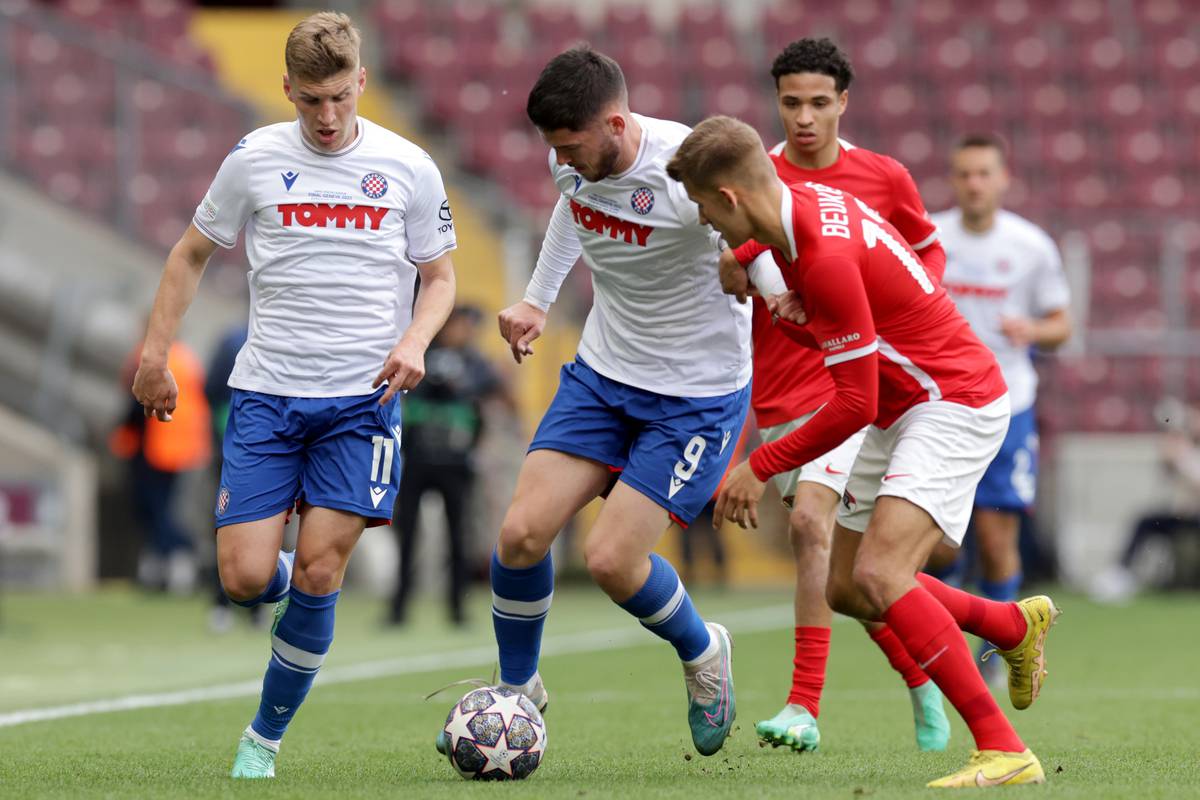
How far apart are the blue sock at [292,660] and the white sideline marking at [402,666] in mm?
1847

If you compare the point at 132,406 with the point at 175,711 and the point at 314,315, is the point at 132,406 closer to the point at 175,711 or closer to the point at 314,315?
the point at 175,711

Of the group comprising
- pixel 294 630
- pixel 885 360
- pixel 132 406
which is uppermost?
pixel 885 360

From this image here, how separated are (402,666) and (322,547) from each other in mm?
4340

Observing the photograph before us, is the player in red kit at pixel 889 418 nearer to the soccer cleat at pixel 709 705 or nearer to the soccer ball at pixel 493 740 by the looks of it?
the soccer cleat at pixel 709 705

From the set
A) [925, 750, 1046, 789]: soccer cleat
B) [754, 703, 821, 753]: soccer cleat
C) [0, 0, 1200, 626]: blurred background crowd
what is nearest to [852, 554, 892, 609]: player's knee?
[925, 750, 1046, 789]: soccer cleat

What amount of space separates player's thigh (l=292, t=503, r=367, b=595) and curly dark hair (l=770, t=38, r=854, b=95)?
218cm

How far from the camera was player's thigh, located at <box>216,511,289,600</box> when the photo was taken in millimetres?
5434

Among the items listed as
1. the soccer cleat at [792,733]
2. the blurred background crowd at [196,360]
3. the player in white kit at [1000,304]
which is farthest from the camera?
the blurred background crowd at [196,360]

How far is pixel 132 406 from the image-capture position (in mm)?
15234

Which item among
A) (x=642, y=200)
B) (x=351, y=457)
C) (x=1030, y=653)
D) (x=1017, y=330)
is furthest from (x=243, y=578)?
(x=1017, y=330)

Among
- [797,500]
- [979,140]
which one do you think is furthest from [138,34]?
[797,500]

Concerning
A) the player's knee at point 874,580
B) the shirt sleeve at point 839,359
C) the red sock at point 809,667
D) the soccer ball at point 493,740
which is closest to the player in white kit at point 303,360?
the soccer ball at point 493,740

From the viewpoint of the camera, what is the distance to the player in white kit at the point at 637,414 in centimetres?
572

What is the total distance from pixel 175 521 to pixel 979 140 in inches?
356
